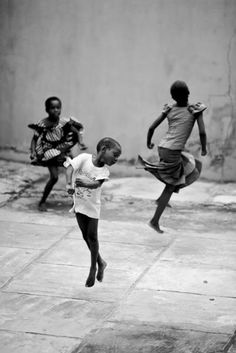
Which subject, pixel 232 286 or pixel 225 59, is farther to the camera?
pixel 225 59

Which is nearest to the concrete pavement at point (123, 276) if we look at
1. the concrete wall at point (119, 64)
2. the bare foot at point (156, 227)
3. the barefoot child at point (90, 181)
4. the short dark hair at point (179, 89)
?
the bare foot at point (156, 227)

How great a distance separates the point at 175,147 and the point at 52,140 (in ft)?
6.29

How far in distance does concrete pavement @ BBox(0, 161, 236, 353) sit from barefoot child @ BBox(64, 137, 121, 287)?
1.64ft

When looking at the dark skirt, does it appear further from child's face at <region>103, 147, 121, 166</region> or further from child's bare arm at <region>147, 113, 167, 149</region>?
child's face at <region>103, 147, 121, 166</region>

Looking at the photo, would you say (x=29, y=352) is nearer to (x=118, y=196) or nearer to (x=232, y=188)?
(x=118, y=196)

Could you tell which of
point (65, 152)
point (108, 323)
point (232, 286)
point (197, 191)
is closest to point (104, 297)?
point (108, 323)

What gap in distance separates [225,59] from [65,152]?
2.93m

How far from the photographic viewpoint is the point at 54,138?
9.89 metres

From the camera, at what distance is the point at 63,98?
39.2ft

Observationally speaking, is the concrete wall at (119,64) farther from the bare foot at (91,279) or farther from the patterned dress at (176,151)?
the bare foot at (91,279)

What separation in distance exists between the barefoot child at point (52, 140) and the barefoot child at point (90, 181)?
128 inches

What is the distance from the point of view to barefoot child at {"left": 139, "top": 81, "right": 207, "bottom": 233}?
8.65 meters

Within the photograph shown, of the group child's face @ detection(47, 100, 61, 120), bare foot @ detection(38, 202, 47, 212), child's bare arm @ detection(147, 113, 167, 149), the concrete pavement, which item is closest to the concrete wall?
the concrete pavement

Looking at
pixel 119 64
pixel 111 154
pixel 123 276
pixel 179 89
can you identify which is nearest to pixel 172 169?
pixel 179 89
